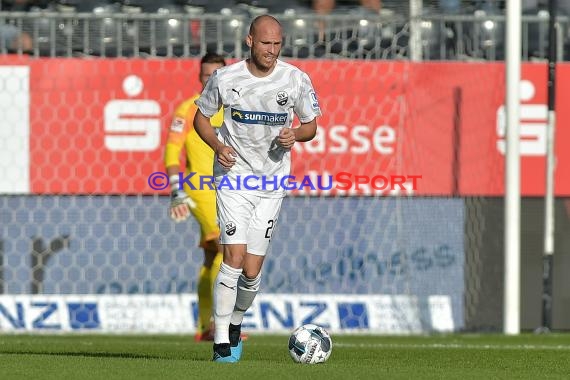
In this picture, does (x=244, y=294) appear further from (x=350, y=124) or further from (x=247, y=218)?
(x=350, y=124)

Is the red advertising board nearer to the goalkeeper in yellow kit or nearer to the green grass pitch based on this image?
the green grass pitch

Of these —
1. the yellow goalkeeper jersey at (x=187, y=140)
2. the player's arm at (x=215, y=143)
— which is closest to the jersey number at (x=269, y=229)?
the player's arm at (x=215, y=143)

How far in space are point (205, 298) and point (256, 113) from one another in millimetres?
2768

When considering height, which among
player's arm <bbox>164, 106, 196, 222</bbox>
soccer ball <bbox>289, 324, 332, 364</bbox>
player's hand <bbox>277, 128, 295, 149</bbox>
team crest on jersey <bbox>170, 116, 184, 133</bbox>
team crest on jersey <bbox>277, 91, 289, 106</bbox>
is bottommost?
A: soccer ball <bbox>289, 324, 332, 364</bbox>

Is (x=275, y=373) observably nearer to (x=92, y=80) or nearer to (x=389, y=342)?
(x=389, y=342)

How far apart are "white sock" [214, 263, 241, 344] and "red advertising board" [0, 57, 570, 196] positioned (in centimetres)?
413

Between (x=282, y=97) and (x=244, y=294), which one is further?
(x=244, y=294)

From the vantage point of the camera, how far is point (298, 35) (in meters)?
11.4

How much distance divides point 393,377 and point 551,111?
16.6 feet

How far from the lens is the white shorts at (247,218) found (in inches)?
252

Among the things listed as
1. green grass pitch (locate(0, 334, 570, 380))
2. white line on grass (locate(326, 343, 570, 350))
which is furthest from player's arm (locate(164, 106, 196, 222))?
white line on grass (locate(326, 343, 570, 350))

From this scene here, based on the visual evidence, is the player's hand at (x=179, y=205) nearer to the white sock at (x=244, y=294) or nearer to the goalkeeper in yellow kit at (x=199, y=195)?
the goalkeeper in yellow kit at (x=199, y=195)

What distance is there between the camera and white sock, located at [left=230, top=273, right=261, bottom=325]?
21.8 feet

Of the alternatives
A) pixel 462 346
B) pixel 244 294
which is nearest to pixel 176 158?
pixel 462 346
